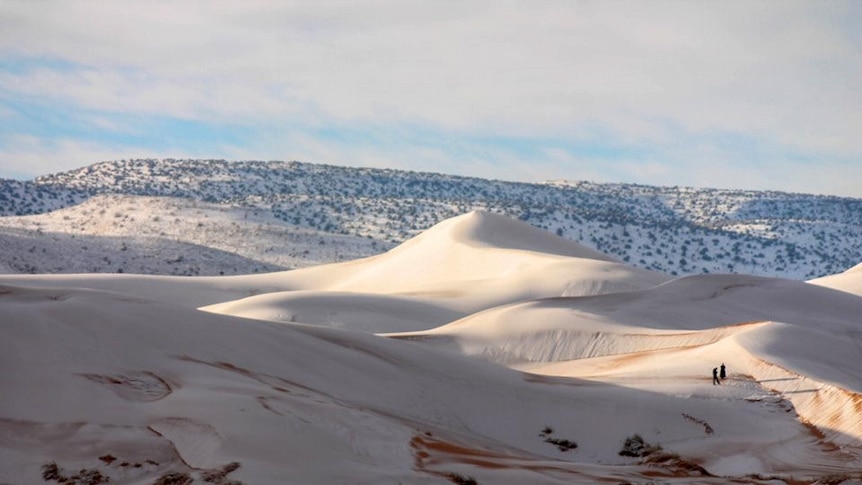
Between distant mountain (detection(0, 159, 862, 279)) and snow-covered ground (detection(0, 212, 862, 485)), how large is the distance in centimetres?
4777

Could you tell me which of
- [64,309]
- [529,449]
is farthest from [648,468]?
[64,309]

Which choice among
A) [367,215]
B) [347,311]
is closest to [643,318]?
[347,311]

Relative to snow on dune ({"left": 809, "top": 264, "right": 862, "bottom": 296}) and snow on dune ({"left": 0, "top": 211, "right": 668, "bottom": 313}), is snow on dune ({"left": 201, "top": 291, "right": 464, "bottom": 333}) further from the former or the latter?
snow on dune ({"left": 809, "top": 264, "right": 862, "bottom": 296})

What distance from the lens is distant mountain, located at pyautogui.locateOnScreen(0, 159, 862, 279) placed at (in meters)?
103

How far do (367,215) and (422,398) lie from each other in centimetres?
11557

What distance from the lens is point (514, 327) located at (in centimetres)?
3450

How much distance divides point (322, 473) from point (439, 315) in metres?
29.8

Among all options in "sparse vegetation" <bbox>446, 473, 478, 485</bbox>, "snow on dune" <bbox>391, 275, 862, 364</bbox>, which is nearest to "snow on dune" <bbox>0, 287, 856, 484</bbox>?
"sparse vegetation" <bbox>446, 473, 478, 485</bbox>

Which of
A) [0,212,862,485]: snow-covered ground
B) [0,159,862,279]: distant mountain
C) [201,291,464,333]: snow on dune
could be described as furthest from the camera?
[0,159,862,279]: distant mountain

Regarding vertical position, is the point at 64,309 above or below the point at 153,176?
below

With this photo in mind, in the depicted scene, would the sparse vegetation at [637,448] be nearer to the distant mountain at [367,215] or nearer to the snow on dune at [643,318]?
the snow on dune at [643,318]

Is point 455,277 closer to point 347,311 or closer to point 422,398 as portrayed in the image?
point 347,311

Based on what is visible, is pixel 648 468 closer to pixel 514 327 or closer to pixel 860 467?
pixel 860 467

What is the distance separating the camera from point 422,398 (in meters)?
22.2
